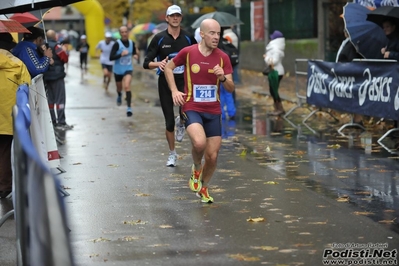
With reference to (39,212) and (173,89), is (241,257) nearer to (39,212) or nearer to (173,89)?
(39,212)

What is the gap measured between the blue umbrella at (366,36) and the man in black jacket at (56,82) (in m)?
5.24

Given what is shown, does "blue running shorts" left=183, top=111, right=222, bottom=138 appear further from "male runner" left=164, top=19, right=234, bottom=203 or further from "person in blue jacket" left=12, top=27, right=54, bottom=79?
"person in blue jacket" left=12, top=27, right=54, bottom=79

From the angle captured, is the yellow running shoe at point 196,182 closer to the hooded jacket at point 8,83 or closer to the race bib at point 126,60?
the hooded jacket at point 8,83

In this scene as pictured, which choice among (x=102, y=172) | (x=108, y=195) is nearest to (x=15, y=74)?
(x=108, y=195)

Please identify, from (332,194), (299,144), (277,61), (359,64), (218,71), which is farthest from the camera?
(277,61)

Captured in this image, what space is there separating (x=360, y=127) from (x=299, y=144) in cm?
250

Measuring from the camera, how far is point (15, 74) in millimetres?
9867

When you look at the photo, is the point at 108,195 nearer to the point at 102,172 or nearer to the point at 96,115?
the point at 102,172

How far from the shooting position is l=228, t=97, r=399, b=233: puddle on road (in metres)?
9.76

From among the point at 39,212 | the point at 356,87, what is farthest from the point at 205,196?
the point at 356,87

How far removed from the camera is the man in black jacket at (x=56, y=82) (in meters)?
17.3

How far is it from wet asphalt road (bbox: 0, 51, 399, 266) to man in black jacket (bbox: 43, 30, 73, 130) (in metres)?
1.38

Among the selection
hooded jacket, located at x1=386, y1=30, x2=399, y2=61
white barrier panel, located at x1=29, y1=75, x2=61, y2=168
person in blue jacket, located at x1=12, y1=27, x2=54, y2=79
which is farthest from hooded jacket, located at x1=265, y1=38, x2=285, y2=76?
white barrier panel, located at x1=29, y1=75, x2=61, y2=168

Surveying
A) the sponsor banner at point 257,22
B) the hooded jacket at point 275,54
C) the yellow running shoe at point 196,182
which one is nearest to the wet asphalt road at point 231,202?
the yellow running shoe at point 196,182
